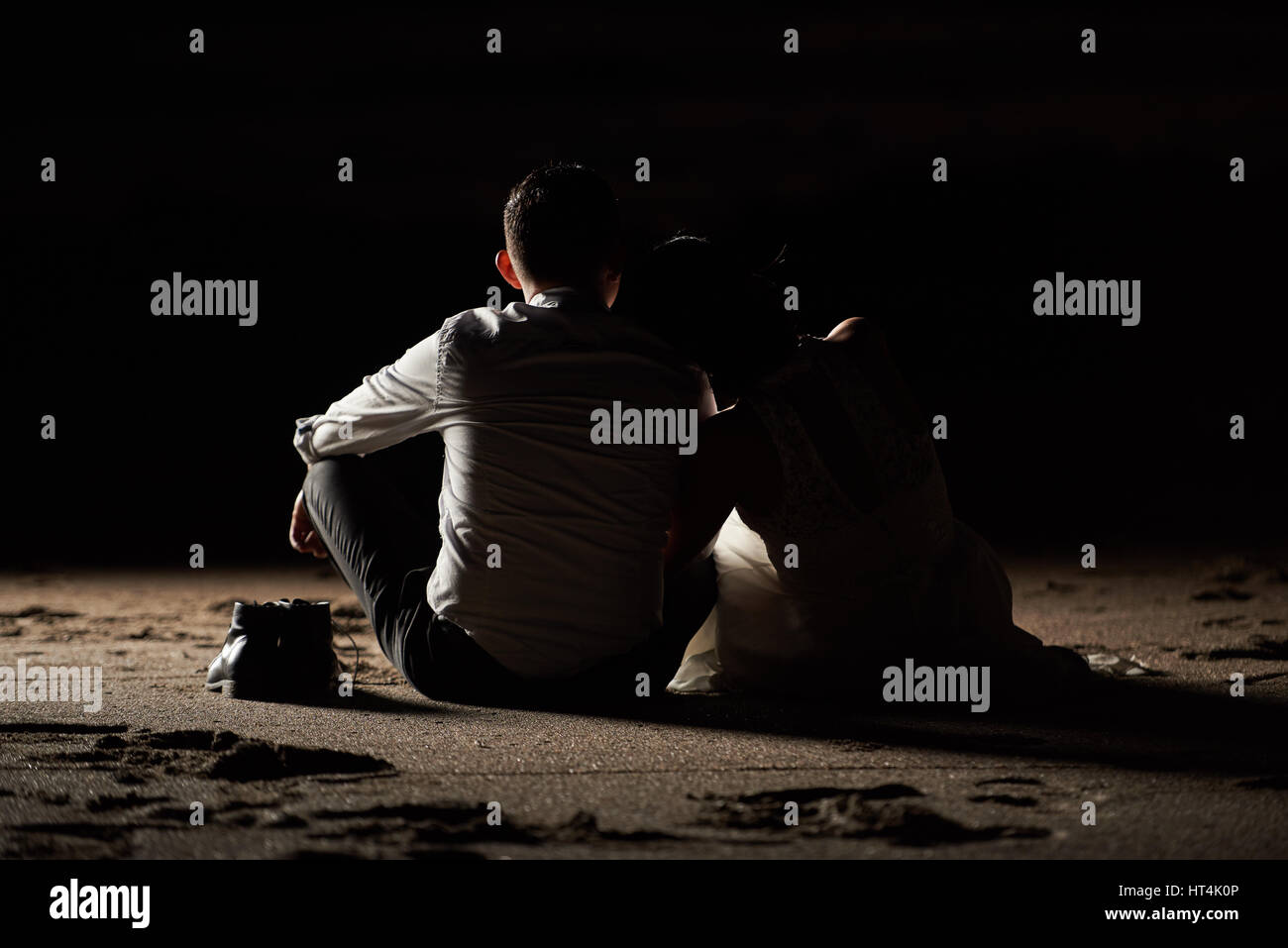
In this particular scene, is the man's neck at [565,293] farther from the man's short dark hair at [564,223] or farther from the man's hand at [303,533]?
the man's hand at [303,533]

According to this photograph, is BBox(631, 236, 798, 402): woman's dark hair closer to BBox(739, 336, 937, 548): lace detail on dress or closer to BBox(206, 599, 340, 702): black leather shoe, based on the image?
BBox(739, 336, 937, 548): lace detail on dress

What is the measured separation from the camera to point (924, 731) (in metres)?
1.91

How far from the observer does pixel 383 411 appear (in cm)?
195


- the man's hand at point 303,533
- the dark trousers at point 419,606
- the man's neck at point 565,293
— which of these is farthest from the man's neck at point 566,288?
the man's hand at point 303,533

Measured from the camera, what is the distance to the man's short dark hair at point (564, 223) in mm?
1849

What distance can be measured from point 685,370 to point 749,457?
16cm

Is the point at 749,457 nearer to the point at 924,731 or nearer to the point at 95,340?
the point at 924,731

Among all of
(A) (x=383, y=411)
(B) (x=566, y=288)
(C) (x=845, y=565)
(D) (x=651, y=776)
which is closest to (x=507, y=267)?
(B) (x=566, y=288)

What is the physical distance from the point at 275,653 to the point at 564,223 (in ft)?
2.95

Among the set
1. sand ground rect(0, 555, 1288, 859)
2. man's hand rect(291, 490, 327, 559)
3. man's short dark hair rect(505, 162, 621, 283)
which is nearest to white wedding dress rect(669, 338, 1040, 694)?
sand ground rect(0, 555, 1288, 859)

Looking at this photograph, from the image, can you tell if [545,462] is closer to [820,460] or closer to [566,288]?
[566,288]

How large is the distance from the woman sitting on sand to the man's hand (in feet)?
2.07

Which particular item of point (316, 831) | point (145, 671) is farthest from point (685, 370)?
point (145, 671)

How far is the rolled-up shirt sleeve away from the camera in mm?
1876
